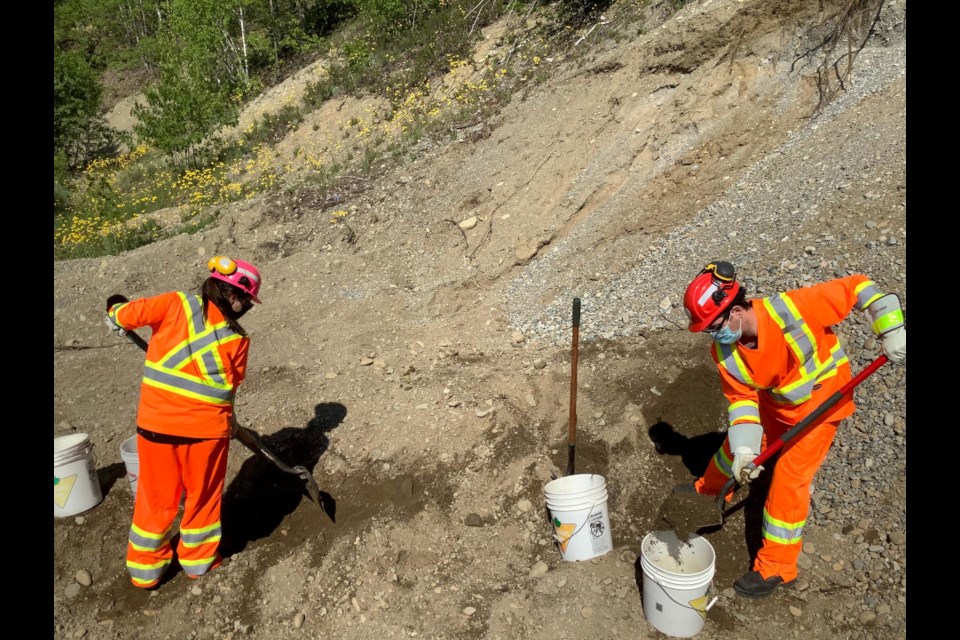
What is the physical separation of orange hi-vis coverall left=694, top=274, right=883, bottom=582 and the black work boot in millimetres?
35

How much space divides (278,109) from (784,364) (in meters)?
14.3

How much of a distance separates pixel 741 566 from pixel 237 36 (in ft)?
69.3

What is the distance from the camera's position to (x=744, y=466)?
3.27 metres

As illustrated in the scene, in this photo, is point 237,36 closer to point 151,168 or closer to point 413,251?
point 151,168

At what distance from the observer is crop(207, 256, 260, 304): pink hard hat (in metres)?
3.67

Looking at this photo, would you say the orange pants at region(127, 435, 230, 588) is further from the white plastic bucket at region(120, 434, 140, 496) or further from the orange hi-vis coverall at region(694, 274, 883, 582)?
the orange hi-vis coverall at region(694, 274, 883, 582)

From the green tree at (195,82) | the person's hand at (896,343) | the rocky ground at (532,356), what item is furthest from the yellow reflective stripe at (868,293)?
the green tree at (195,82)

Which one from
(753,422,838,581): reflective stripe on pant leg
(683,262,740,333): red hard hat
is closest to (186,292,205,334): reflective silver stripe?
(683,262,740,333): red hard hat

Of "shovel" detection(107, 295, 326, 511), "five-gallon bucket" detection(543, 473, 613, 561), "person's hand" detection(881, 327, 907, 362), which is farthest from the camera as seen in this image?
"shovel" detection(107, 295, 326, 511)

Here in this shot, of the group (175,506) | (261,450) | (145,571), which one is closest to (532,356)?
(261,450)

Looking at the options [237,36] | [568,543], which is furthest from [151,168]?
[568,543]

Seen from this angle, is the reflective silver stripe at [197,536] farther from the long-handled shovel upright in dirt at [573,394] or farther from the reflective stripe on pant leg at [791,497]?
the reflective stripe on pant leg at [791,497]

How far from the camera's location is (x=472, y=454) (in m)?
4.75

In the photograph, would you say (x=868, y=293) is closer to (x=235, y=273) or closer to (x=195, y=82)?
(x=235, y=273)
